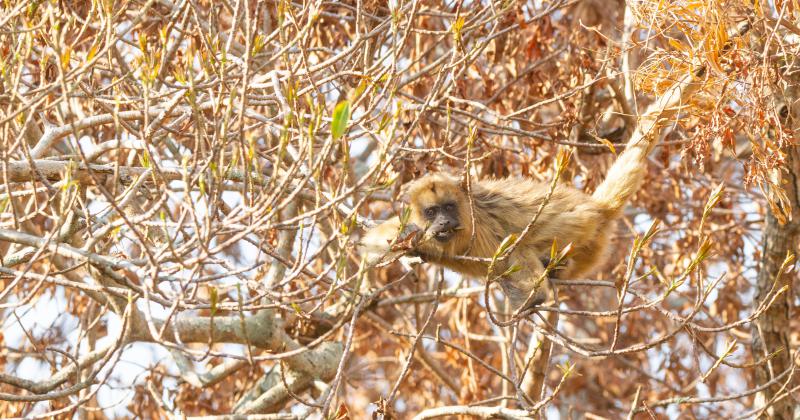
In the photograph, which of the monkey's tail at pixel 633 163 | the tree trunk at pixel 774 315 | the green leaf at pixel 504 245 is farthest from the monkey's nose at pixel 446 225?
the tree trunk at pixel 774 315

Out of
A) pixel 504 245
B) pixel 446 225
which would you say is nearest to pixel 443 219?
pixel 446 225

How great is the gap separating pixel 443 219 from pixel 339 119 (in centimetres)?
264

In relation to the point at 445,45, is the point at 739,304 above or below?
below

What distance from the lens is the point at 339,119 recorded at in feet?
10.2

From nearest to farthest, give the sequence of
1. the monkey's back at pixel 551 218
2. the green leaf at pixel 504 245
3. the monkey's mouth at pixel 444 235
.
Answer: the green leaf at pixel 504 245
the monkey's mouth at pixel 444 235
the monkey's back at pixel 551 218

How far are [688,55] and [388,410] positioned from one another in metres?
2.47

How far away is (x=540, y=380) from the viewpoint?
6723 mm

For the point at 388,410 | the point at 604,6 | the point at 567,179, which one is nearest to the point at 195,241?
the point at 388,410

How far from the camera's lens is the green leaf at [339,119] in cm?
307

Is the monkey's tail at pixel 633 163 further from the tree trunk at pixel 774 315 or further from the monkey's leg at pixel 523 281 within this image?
the tree trunk at pixel 774 315

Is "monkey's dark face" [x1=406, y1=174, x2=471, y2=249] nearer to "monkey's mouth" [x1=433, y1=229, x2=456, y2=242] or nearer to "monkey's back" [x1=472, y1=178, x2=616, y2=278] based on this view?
"monkey's mouth" [x1=433, y1=229, x2=456, y2=242]

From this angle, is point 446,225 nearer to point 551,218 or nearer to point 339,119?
point 551,218

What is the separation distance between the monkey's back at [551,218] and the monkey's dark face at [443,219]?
22cm

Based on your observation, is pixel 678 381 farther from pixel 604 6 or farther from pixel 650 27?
pixel 650 27
